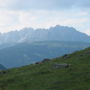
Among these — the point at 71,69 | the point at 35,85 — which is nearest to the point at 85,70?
the point at 71,69

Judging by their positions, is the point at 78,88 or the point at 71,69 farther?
the point at 71,69

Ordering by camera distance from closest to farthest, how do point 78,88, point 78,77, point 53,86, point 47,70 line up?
1. point 78,88
2. point 53,86
3. point 78,77
4. point 47,70

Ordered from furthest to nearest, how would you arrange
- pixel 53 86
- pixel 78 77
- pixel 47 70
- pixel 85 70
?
pixel 47 70, pixel 85 70, pixel 78 77, pixel 53 86

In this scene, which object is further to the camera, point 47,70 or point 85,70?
point 47,70

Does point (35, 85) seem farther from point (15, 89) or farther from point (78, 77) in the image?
point (78, 77)

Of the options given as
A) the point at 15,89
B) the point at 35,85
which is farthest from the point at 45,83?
the point at 15,89

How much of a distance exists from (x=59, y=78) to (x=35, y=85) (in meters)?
4.70

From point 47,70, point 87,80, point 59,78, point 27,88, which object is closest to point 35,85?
point 27,88

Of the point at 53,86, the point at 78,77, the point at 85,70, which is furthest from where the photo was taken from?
the point at 85,70

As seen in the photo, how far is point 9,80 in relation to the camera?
5416 cm

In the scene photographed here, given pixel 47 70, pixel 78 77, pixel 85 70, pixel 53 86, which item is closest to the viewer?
pixel 53 86

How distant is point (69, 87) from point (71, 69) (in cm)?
1243

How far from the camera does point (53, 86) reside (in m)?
45.1

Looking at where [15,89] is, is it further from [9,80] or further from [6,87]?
[9,80]
